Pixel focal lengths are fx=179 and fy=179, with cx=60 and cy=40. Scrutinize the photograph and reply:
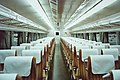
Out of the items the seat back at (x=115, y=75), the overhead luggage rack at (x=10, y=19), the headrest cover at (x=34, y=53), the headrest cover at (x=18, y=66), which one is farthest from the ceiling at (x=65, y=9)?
the seat back at (x=115, y=75)

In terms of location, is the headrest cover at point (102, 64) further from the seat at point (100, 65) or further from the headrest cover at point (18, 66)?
the headrest cover at point (18, 66)

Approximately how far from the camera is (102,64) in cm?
342

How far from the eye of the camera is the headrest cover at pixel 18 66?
10.1 feet

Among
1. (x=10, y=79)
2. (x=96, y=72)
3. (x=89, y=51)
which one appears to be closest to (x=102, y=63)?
(x=96, y=72)

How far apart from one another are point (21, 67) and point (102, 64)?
1513mm

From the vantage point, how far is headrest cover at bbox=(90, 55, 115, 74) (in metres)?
3.40

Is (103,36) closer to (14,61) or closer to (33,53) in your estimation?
(33,53)

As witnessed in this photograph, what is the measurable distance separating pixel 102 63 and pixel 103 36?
9.87 m

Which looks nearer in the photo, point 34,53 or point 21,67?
point 21,67

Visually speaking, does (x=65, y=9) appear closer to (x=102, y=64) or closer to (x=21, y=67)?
(x=102, y=64)

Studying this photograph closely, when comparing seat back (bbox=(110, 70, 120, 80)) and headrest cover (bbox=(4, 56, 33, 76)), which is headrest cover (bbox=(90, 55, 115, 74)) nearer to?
headrest cover (bbox=(4, 56, 33, 76))

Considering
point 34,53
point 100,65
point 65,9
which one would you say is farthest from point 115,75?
point 65,9

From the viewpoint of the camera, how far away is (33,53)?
433 cm

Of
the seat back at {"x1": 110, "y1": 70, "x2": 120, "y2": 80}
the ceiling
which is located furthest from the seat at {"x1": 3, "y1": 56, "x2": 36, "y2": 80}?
the ceiling
